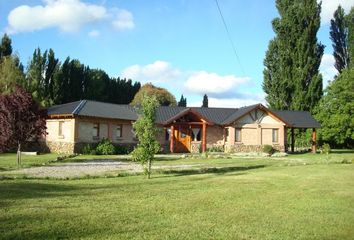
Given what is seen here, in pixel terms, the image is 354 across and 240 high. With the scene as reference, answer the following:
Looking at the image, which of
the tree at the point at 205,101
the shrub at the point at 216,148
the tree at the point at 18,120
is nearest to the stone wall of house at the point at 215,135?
the shrub at the point at 216,148

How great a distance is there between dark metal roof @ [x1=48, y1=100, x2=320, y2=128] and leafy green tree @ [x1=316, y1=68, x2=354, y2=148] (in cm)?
152

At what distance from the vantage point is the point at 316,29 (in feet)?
169

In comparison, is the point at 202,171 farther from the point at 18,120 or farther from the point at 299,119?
the point at 299,119

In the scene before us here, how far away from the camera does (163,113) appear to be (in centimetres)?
4128

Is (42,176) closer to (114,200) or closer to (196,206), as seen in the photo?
(114,200)

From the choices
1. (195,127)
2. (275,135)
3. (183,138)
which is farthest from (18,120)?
(275,135)

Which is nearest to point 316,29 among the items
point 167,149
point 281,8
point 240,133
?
point 281,8

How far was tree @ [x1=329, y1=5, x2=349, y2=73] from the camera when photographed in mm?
56531

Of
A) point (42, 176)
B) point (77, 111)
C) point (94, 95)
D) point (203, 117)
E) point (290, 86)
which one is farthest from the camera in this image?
point (94, 95)

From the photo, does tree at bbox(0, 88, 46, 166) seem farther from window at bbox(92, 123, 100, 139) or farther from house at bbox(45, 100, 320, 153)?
window at bbox(92, 123, 100, 139)

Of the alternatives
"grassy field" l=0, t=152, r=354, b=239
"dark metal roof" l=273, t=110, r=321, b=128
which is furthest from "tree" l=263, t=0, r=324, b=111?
"grassy field" l=0, t=152, r=354, b=239

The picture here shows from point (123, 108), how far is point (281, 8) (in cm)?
2566

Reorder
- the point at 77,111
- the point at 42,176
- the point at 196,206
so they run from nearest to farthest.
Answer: the point at 196,206 → the point at 42,176 → the point at 77,111

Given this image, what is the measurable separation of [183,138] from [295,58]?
1991cm
